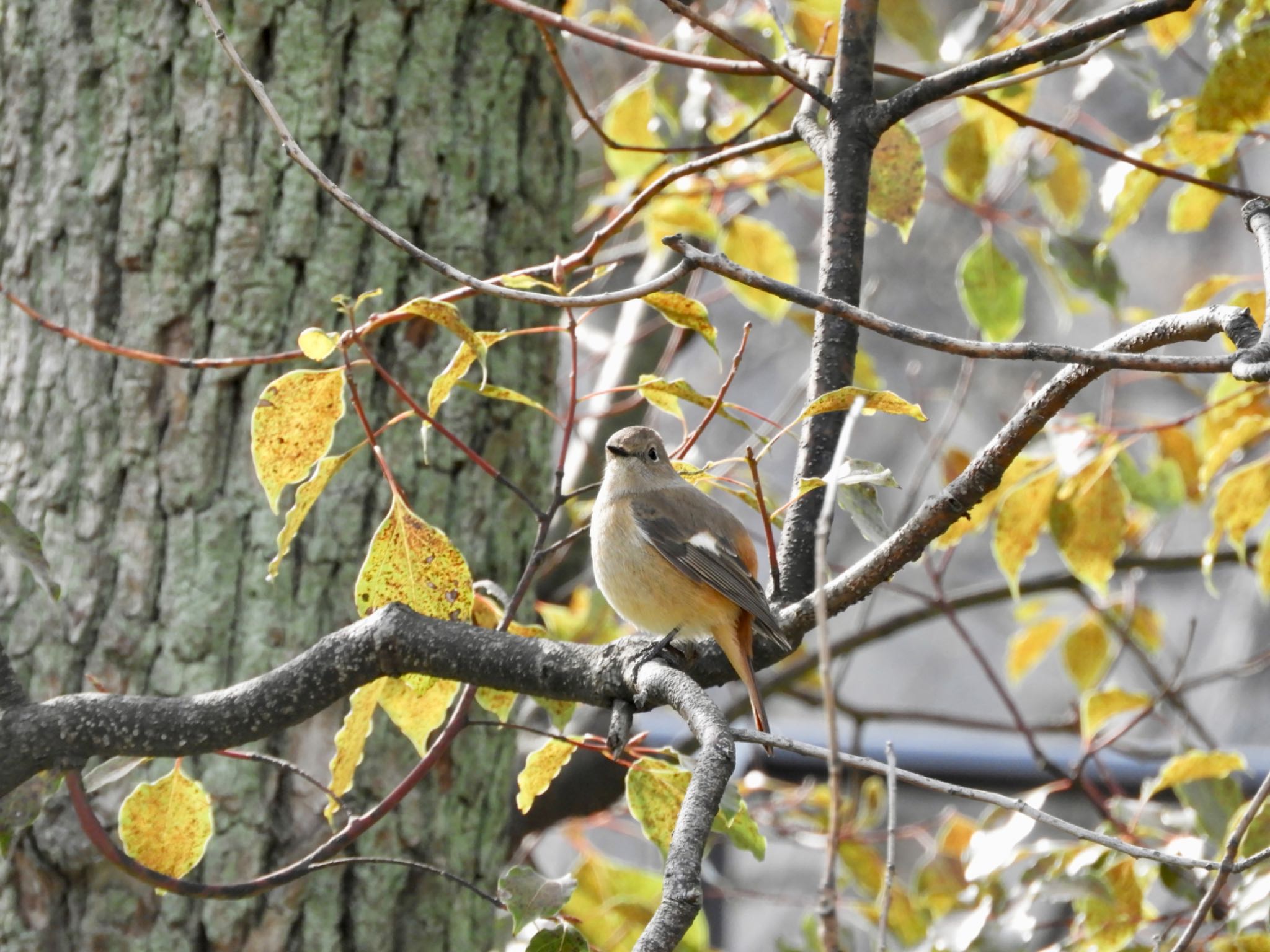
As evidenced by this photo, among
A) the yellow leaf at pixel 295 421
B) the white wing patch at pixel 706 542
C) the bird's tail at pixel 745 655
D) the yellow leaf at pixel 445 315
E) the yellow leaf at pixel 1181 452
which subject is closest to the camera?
the yellow leaf at pixel 445 315

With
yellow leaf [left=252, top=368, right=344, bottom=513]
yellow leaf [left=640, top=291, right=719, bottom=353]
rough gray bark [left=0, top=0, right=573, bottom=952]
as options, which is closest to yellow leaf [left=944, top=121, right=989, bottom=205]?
rough gray bark [left=0, top=0, right=573, bottom=952]

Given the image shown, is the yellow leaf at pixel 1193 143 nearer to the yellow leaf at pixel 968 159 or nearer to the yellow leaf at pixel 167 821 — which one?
the yellow leaf at pixel 968 159

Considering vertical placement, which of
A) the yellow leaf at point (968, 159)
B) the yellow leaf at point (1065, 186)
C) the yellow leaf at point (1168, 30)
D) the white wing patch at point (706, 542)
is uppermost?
the yellow leaf at point (1168, 30)

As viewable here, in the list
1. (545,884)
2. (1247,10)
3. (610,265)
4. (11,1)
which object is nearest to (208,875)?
(545,884)

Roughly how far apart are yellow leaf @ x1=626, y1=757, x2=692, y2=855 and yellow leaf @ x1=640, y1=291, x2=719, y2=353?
517 millimetres

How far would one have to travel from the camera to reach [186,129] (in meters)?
1.99

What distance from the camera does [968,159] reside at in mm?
2332

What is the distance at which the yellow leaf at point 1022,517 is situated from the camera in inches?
75.5

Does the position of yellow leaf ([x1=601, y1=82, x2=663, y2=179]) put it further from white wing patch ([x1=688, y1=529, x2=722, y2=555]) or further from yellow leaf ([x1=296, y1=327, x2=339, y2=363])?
yellow leaf ([x1=296, y1=327, x2=339, y2=363])

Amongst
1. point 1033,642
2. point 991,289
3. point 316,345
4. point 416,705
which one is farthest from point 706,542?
point 316,345

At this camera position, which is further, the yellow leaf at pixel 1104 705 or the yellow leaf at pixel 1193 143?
the yellow leaf at pixel 1104 705

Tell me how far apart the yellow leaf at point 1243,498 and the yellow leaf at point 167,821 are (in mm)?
1518

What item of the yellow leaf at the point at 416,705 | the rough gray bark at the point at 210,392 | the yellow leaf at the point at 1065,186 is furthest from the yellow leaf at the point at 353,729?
the yellow leaf at the point at 1065,186

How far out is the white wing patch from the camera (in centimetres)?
218
